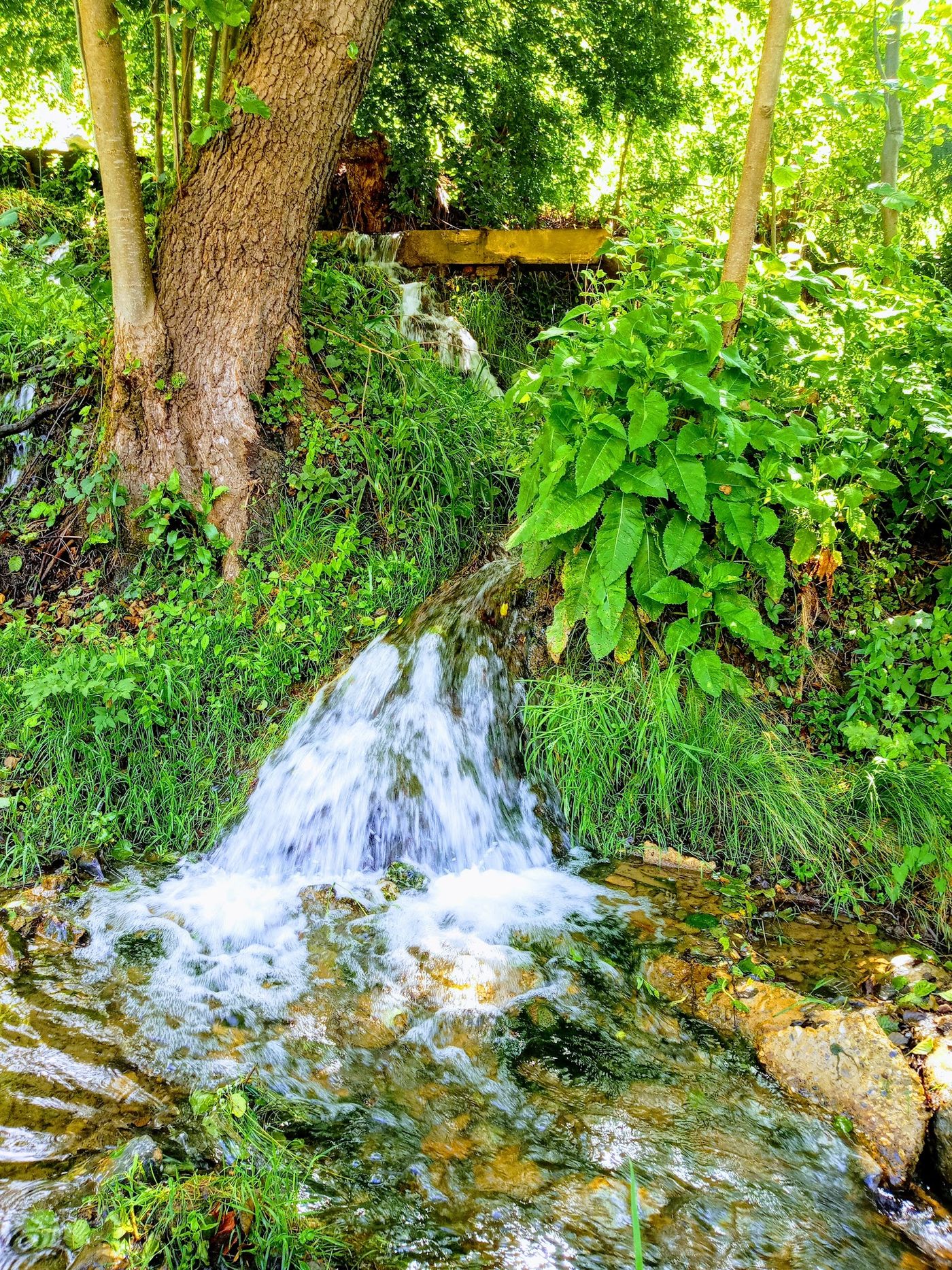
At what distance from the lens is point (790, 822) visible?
3.35 m

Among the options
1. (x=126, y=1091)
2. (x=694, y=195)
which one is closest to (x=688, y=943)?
(x=126, y=1091)

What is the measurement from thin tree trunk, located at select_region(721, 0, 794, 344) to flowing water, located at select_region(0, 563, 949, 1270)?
1.91 metres

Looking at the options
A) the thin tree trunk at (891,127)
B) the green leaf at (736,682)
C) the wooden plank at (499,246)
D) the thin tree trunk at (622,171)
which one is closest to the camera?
the green leaf at (736,682)

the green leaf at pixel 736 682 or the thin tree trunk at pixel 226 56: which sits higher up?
the thin tree trunk at pixel 226 56

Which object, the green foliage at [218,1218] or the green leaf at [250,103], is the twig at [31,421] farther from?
the green foliage at [218,1218]

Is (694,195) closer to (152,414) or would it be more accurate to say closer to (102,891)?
(152,414)

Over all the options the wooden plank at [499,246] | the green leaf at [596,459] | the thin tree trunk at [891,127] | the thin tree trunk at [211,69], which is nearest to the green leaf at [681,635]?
the green leaf at [596,459]

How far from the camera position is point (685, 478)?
3.23 m

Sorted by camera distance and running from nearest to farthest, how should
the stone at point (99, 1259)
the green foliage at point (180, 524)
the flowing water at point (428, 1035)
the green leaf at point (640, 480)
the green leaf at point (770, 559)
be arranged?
1. the stone at point (99, 1259)
2. the flowing water at point (428, 1035)
3. the green leaf at point (640, 480)
4. the green leaf at point (770, 559)
5. the green foliage at point (180, 524)

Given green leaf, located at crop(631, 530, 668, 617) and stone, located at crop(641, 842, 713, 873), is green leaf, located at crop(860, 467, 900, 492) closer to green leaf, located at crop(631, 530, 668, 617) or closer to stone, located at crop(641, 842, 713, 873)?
green leaf, located at crop(631, 530, 668, 617)

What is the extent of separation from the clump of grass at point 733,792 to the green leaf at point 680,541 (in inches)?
19.5

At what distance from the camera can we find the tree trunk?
425cm

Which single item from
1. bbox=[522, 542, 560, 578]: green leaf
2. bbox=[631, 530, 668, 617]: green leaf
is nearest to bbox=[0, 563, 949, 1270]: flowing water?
bbox=[522, 542, 560, 578]: green leaf

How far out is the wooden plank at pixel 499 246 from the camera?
288 inches
